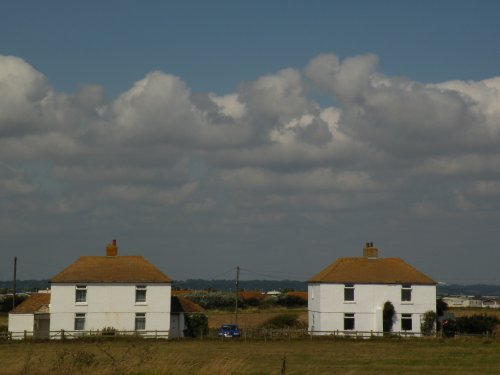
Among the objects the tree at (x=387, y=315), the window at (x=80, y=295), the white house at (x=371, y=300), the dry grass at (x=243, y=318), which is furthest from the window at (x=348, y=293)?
the window at (x=80, y=295)

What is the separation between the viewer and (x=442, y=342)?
5388 centimetres

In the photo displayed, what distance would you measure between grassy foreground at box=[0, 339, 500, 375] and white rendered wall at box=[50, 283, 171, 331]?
6504 millimetres

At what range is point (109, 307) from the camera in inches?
2376

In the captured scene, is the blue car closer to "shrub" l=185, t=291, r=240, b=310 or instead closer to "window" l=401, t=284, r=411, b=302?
"window" l=401, t=284, r=411, b=302

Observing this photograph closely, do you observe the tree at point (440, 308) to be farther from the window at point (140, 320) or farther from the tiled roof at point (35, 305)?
the tiled roof at point (35, 305)

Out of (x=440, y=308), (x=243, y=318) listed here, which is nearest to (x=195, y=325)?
(x=440, y=308)

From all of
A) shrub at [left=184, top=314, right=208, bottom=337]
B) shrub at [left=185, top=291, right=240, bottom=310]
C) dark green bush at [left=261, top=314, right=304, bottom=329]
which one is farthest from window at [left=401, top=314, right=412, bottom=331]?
shrub at [left=185, top=291, right=240, bottom=310]

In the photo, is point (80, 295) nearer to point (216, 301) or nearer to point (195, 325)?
point (195, 325)

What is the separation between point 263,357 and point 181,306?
24949 mm

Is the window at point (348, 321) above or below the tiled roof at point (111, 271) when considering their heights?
below

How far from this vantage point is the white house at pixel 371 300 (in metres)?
61.7

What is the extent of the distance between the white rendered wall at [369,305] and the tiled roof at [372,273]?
1.26 feet

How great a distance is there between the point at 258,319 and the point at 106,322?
26.0 meters

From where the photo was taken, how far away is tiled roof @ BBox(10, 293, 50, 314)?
61375 millimetres
